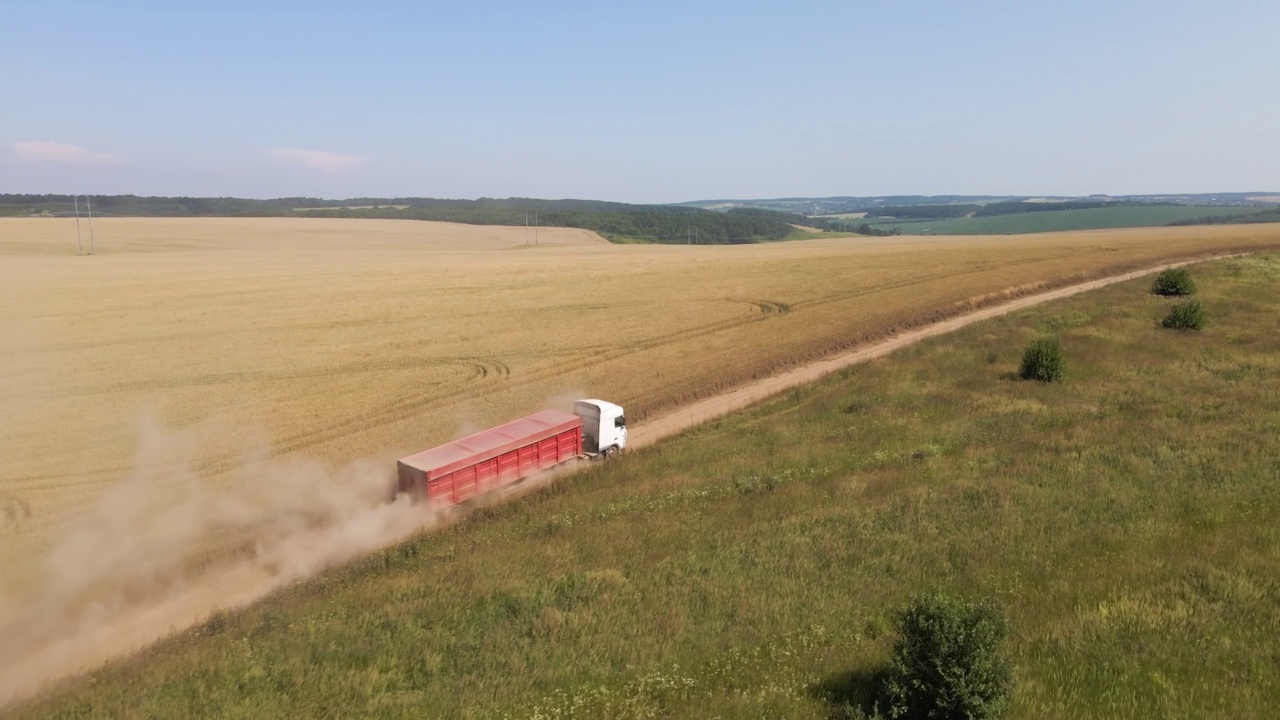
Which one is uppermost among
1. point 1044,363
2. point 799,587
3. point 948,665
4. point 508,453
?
point 1044,363

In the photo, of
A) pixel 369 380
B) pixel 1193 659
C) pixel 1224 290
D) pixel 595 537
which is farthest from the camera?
pixel 1224 290

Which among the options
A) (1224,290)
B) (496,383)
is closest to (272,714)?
(496,383)

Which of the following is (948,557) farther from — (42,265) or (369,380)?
(42,265)

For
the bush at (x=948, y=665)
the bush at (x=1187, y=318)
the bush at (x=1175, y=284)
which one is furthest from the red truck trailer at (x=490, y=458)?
the bush at (x=1175, y=284)

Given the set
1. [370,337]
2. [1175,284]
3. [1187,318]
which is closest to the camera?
[1187,318]

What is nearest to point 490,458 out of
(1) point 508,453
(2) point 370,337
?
(1) point 508,453

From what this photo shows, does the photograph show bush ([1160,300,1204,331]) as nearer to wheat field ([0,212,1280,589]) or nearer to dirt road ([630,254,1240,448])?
dirt road ([630,254,1240,448])

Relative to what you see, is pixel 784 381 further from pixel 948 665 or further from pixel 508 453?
pixel 948 665
